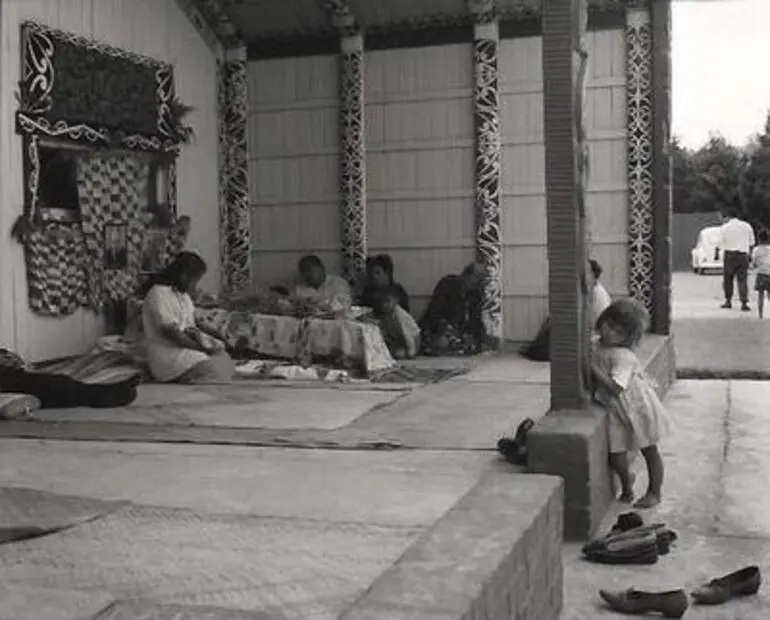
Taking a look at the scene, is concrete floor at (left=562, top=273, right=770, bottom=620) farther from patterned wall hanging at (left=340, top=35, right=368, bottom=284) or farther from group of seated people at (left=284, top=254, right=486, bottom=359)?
patterned wall hanging at (left=340, top=35, right=368, bottom=284)

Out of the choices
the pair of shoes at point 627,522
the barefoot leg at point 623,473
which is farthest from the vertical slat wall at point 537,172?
the pair of shoes at point 627,522

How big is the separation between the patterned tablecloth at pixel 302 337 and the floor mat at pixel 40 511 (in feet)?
14.5

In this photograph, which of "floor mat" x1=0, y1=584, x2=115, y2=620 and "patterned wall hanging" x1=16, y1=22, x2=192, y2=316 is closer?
"floor mat" x1=0, y1=584, x2=115, y2=620

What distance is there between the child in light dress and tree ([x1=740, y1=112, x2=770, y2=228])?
10918 millimetres

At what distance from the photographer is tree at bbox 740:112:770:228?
52.4 ft

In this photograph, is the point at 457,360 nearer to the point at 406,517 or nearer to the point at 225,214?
the point at 225,214

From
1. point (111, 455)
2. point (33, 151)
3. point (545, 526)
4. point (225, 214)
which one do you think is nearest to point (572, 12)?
point (545, 526)

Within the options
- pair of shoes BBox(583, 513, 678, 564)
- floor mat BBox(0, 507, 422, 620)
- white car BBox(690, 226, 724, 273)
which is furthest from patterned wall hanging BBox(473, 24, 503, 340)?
white car BBox(690, 226, 724, 273)

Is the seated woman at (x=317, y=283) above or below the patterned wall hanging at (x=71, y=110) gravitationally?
below

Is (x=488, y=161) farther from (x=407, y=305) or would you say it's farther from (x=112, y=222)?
(x=112, y=222)

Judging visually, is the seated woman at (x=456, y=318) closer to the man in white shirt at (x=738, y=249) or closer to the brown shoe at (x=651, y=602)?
the brown shoe at (x=651, y=602)

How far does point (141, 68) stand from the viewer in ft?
29.9

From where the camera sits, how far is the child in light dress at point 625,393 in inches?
201

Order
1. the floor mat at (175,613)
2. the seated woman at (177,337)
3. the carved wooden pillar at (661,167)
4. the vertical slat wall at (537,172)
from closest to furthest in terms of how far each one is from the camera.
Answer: the floor mat at (175,613), the seated woman at (177,337), the carved wooden pillar at (661,167), the vertical slat wall at (537,172)
